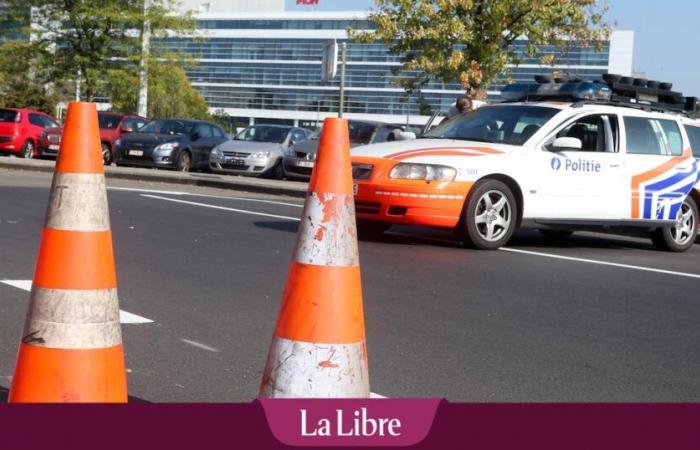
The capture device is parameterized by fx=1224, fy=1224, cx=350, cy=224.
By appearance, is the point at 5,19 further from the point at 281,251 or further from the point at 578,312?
the point at 578,312

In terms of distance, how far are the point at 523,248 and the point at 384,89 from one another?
337 ft

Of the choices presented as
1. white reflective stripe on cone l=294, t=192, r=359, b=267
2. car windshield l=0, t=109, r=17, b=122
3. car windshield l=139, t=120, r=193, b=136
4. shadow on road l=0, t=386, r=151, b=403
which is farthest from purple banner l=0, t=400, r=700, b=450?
car windshield l=0, t=109, r=17, b=122

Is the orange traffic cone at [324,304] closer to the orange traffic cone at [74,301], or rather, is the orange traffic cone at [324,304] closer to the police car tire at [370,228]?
the orange traffic cone at [74,301]

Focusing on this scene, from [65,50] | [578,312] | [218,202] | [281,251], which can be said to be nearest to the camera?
[578,312]

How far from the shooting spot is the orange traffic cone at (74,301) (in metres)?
4.08

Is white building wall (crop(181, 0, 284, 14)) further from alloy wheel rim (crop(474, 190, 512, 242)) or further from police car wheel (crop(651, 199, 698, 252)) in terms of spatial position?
alloy wheel rim (crop(474, 190, 512, 242))

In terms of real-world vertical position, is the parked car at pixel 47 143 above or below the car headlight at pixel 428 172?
below

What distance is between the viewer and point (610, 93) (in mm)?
13617

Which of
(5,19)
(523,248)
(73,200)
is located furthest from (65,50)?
(73,200)

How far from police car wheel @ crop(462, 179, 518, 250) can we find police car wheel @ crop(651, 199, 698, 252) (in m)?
2.35

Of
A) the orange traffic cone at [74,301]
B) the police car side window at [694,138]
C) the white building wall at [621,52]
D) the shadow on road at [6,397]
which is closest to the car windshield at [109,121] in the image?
the police car side window at [694,138]

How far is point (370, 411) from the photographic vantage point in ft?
12.4

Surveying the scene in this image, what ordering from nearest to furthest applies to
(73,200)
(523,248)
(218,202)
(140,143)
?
(73,200) → (523,248) → (218,202) → (140,143)

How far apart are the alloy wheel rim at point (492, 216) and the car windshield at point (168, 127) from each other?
774 inches
